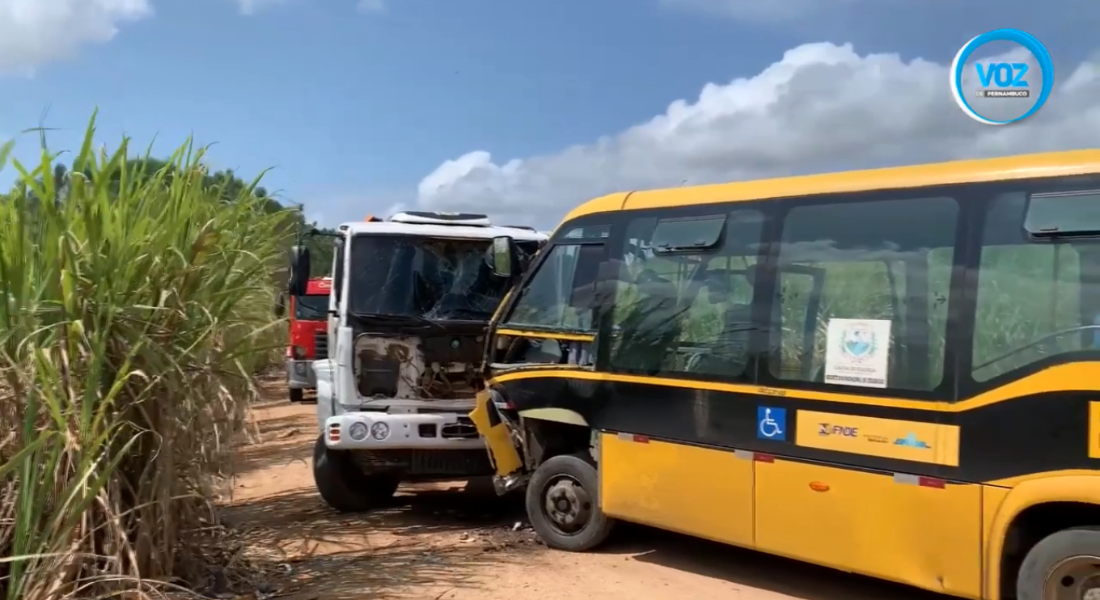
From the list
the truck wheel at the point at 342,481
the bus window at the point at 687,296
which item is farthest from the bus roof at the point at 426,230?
the bus window at the point at 687,296

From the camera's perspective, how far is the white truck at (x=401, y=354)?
7691 mm

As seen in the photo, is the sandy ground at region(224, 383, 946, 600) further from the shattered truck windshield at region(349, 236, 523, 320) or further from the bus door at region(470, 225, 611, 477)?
the shattered truck windshield at region(349, 236, 523, 320)

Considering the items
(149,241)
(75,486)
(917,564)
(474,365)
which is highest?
(149,241)

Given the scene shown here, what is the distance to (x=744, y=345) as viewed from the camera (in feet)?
18.9

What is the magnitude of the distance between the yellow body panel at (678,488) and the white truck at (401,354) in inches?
66.4

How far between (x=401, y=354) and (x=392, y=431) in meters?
0.71

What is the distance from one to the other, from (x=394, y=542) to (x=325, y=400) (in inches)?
62.7

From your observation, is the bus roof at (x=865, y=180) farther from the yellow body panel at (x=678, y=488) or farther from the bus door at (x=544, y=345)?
the yellow body panel at (x=678, y=488)

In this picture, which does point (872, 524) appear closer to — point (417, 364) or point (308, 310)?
point (417, 364)

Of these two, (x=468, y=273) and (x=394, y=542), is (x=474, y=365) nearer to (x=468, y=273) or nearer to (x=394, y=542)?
(x=468, y=273)

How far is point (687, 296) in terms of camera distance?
6219mm

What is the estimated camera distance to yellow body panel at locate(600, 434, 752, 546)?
5754 millimetres

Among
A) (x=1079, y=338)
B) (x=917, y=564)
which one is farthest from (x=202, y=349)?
(x=1079, y=338)

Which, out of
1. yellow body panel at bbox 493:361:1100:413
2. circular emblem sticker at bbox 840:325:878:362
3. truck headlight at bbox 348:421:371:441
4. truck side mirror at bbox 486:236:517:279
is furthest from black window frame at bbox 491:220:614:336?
circular emblem sticker at bbox 840:325:878:362
